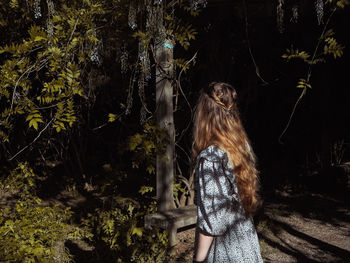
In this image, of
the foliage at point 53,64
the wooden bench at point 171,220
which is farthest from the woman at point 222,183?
the wooden bench at point 171,220

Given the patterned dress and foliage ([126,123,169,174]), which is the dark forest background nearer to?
foliage ([126,123,169,174])

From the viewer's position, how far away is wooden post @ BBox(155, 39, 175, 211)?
436 centimetres

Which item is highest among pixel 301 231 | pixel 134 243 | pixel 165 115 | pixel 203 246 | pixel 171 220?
pixel 165 115

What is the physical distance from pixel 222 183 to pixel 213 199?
9 centimetres

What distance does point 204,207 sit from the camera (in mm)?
1838

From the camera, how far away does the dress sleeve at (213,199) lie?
1.83m

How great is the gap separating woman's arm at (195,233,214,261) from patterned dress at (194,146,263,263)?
28 mm

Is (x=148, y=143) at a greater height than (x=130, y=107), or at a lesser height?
lesser

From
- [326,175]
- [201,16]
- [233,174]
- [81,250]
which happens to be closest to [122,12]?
[201,16]

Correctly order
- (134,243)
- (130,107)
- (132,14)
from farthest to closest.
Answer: (130,107) → (134,243) → (132,14)

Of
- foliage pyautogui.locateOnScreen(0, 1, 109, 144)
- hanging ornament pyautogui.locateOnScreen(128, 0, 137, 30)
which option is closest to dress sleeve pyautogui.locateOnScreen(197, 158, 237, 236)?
foliage pyautogui.locateOnScreen(0, 1, 109, 144)

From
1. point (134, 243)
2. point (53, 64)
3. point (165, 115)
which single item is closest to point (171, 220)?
point (134, 243)

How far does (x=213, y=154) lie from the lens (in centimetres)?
188

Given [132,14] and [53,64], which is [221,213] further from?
[132,14]
